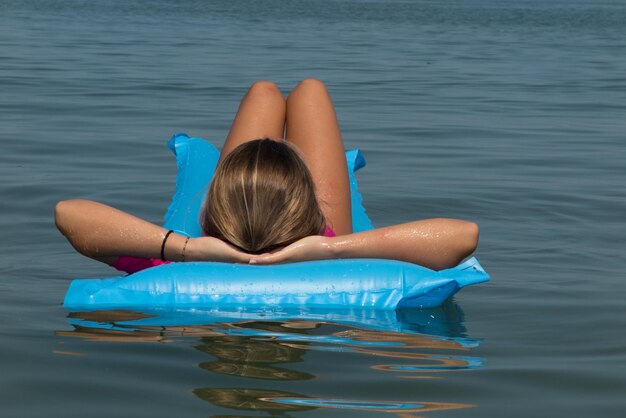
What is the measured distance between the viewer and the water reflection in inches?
124

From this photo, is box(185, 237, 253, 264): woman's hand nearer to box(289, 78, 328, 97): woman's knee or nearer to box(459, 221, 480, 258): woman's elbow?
box(459, 221, 480, 258): woman's elbow

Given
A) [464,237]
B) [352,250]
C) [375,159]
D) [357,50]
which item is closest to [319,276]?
[352,250]

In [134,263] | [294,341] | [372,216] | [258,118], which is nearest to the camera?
[294,341]

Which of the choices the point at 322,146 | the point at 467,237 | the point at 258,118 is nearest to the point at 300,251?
the point at 467,237

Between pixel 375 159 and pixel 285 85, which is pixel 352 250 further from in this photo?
pixel 285 85

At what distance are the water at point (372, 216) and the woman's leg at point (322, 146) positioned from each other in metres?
0.59

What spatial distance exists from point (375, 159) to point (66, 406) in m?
5.33

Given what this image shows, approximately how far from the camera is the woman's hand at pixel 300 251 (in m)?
4.11

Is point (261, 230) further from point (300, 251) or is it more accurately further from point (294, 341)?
point (294, 341)

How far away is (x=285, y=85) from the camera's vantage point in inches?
506

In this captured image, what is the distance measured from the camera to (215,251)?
414 centimetres

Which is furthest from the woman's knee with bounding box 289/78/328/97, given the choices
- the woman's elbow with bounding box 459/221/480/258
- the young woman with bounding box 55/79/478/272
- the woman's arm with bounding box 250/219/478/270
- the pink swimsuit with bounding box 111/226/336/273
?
the woman's elbow with bounding box 459/221/480/258

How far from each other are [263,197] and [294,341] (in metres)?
0.53

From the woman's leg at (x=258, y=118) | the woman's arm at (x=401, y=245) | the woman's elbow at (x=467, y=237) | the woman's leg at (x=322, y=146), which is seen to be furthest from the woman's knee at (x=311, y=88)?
the woman's elbow at (x=467, y=237)
